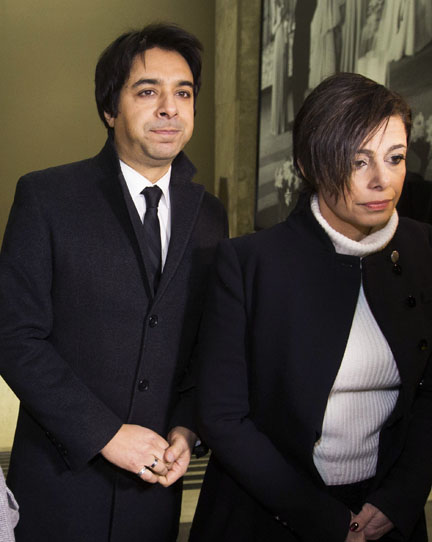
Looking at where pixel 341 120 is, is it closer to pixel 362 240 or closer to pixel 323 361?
pixel 362 240

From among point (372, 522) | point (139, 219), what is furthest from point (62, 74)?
point (372, 522)

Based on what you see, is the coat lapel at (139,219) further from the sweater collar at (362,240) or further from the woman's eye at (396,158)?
the woman's eye at (396,158)

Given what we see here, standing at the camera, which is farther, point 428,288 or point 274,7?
point 274,7

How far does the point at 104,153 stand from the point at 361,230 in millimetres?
784

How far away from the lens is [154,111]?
1729 mm

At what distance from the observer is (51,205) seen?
170 cm

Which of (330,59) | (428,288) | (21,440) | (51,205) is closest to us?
(428,288)

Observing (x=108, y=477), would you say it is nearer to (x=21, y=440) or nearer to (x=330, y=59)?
(x=21, y=440)

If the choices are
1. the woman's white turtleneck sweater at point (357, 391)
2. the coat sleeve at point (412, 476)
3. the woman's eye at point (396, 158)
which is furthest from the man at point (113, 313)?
the woman's eye at point (396, 158)

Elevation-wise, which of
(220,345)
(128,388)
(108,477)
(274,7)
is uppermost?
(274,7)

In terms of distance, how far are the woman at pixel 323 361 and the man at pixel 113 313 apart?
265 mm

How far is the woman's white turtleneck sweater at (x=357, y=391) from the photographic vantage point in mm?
1446

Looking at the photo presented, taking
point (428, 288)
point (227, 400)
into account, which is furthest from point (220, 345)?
point (428, 288)

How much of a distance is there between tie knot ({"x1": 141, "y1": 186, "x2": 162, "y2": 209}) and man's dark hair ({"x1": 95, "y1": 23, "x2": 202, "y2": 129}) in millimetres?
233
